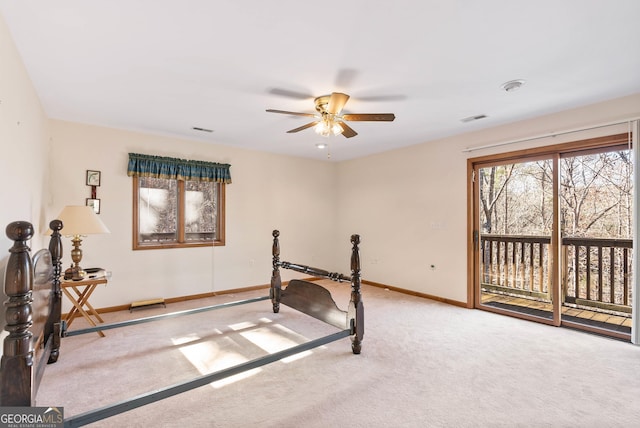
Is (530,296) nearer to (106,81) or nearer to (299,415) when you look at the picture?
(299,415)

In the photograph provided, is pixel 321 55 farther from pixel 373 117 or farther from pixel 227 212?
pixel 227 212

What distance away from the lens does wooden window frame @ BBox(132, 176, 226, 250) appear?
14.5 ft

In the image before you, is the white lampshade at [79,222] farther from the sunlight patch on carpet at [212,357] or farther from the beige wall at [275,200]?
the sunlight patch on carpet at [212,357]

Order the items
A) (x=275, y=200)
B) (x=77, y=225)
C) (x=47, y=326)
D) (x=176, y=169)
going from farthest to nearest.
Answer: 1. (x=275, y=200)
2. (x=176, y=169)
3. (x=77, y=225)
4. (x=47, y=326)

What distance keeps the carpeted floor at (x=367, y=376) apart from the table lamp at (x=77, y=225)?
71 cm

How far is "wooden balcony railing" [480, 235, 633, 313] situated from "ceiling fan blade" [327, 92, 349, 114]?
3610 millimetres

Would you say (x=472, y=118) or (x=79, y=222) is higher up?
(x=472, y=118)

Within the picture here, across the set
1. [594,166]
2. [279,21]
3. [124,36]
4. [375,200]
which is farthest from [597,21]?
[375,200]

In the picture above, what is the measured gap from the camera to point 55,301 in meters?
2.73

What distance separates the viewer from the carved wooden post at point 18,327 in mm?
1357

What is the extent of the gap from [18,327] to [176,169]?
11.7 feet

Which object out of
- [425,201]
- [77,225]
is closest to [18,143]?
[77,225]

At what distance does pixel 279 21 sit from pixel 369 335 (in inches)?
120

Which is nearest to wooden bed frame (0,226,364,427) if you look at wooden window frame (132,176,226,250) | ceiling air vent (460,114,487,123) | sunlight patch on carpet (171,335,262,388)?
sunlight patch on carpet (171,335,262,388)
